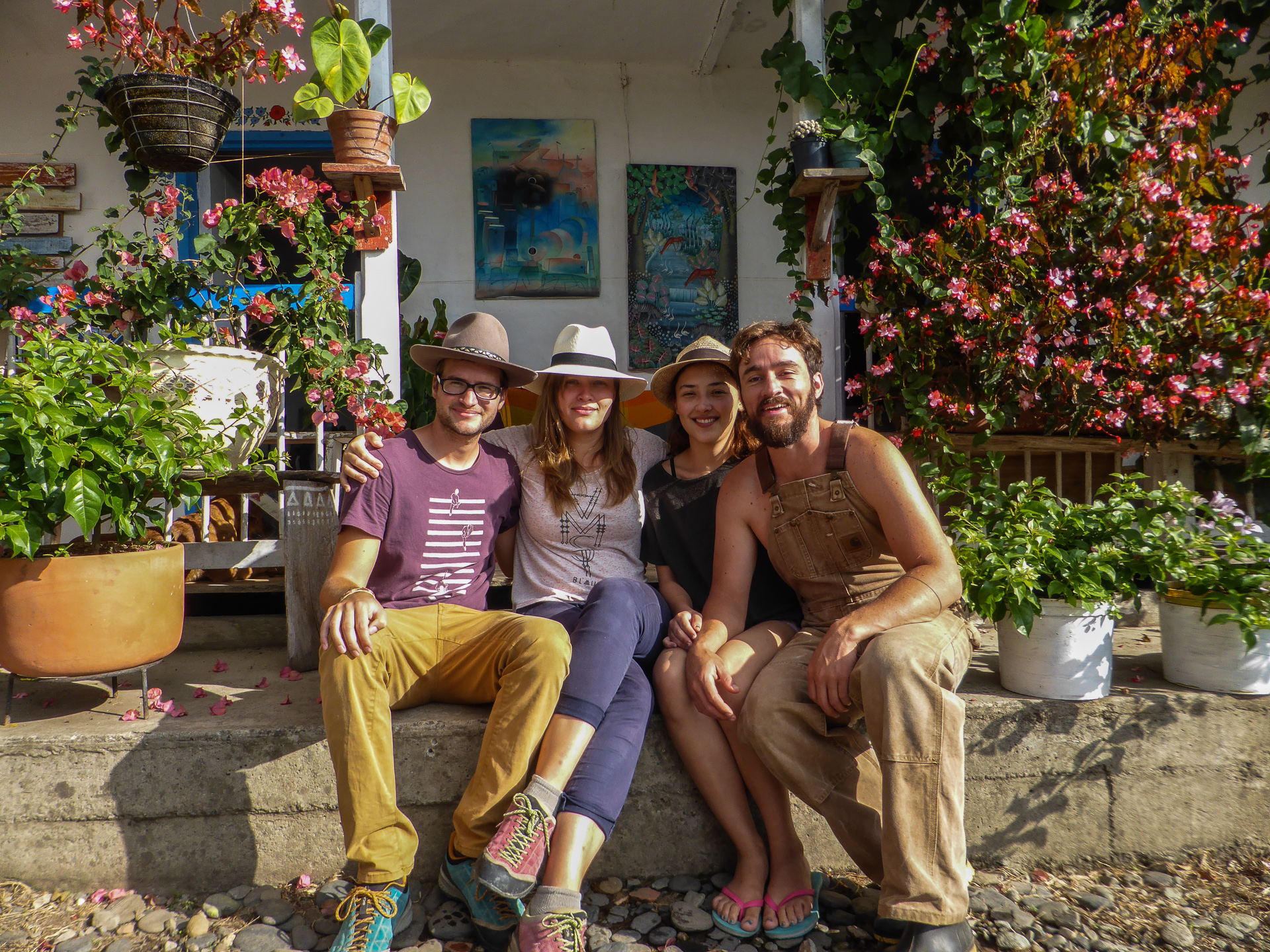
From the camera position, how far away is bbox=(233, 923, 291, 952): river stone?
6.13 ft

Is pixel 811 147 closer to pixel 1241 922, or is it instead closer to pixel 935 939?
pixel 935 939

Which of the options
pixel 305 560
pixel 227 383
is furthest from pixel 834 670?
pixel 227 383

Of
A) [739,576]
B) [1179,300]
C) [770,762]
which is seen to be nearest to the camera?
[770,762]

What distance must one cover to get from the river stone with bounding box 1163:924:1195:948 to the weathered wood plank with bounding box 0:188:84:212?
5.72 meters

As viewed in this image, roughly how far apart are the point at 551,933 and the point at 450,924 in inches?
15.2

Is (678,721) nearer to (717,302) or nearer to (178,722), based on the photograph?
(178,722)

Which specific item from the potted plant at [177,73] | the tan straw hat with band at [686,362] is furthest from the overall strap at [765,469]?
the potted plant at [177,73]

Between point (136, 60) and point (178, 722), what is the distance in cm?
247

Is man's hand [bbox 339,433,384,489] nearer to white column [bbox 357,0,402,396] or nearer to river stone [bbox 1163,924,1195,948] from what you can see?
white column [bbox 357,0,402,396]

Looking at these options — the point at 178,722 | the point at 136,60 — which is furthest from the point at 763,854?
the point at 136,60

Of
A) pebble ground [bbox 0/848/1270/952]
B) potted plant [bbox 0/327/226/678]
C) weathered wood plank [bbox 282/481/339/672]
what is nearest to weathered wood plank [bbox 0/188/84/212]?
potted plant [bbox 0/327/226/678]

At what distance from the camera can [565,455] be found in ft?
8.25

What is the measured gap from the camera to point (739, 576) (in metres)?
2.28

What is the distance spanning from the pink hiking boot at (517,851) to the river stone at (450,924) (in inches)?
7.9
